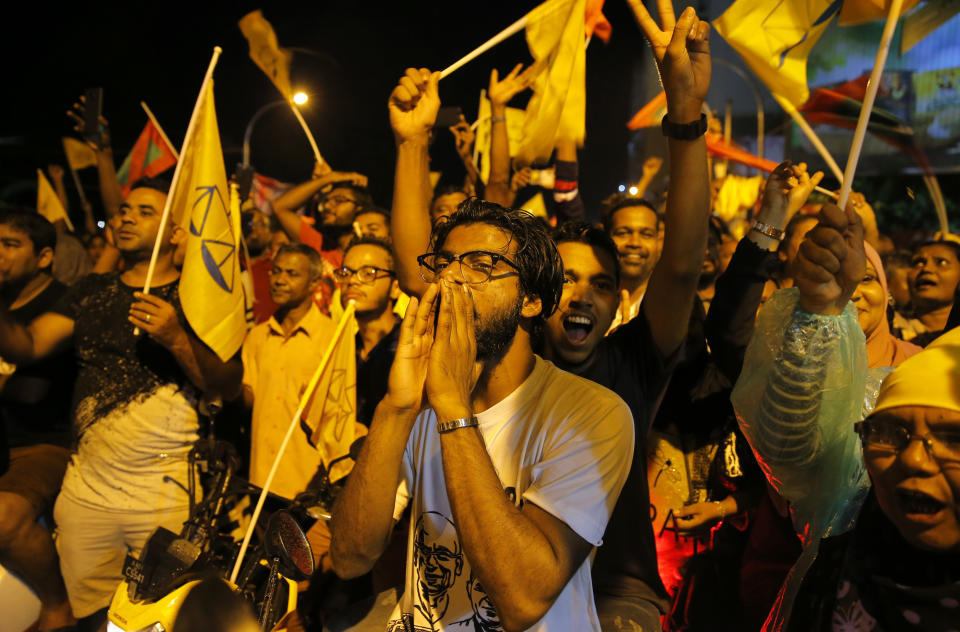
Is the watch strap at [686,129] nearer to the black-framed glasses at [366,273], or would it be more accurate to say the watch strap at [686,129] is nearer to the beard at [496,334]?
the beard at [496,334]

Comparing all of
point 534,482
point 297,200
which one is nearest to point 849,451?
point 534,482

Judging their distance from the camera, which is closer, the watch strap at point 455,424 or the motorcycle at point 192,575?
the watch strap at point 455,424

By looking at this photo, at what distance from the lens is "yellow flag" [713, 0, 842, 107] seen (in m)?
2.50

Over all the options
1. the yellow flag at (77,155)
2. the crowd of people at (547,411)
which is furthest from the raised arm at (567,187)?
the yellow flag at (77,155)

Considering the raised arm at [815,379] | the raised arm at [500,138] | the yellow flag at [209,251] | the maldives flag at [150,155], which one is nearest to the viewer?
the raised arm at [815,379]

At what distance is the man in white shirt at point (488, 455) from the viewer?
1681mm

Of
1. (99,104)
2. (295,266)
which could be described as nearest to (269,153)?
(99,104)

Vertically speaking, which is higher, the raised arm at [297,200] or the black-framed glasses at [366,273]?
the raised arm at [297,200]

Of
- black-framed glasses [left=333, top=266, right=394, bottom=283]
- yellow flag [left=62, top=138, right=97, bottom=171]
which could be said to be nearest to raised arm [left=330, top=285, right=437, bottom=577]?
black-framed glasses [left=333, top=266, right=394, bottom=283]

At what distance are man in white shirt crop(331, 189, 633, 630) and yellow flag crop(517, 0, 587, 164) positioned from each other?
4.70ft

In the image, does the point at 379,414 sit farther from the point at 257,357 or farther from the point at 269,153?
the point at 269,153

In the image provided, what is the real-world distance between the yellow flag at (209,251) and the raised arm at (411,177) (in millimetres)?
1103

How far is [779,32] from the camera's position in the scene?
2.54 metres

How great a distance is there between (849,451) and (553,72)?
227cm
